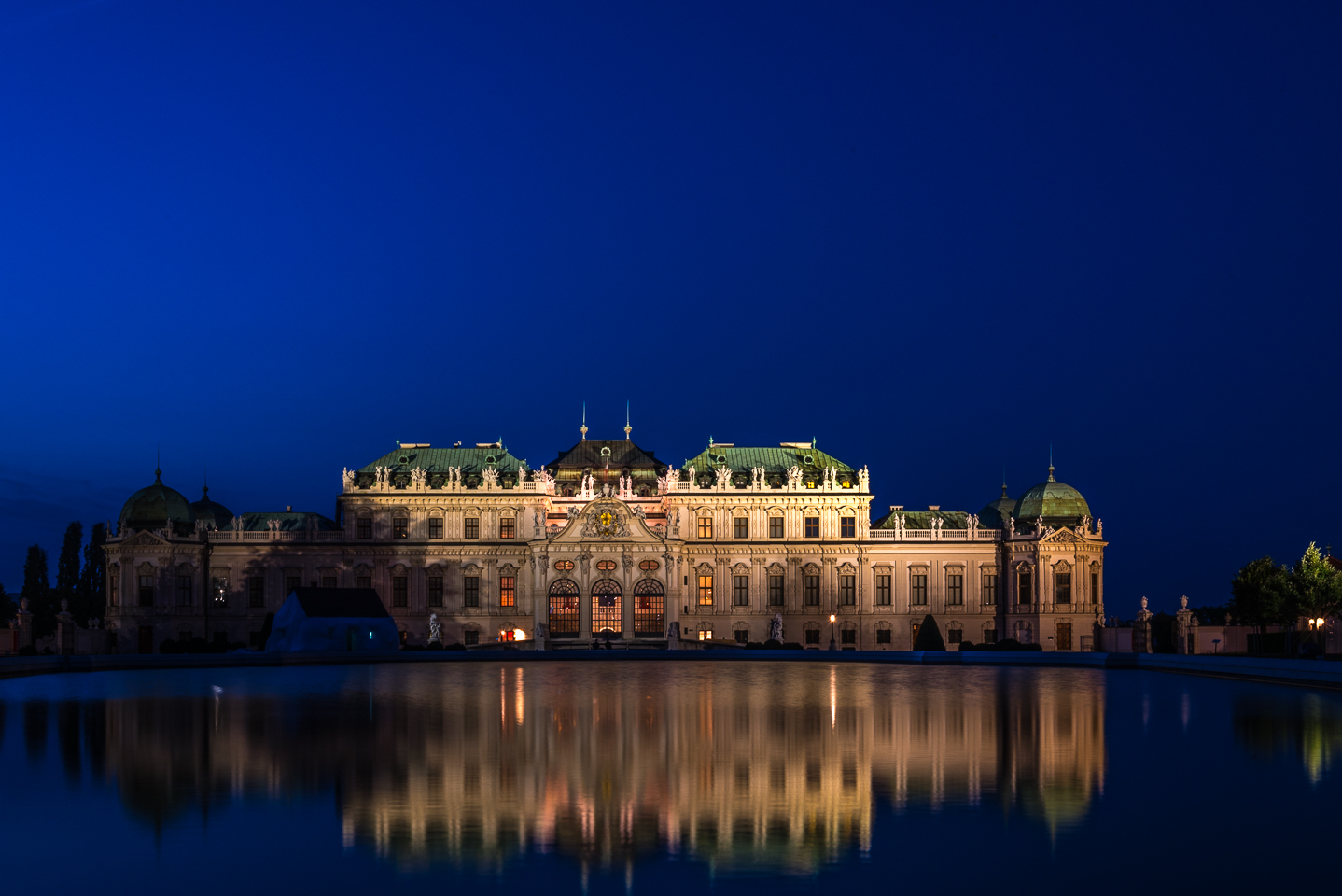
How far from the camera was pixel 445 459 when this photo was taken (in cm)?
10162

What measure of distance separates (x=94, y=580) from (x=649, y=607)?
4581 centimetres

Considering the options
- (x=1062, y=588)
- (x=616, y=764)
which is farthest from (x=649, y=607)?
(x=616, y=764)

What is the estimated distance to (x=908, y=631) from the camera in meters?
98.4

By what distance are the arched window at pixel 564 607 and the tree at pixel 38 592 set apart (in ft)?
123

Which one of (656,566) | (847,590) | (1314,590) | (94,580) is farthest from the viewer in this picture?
(94,580)

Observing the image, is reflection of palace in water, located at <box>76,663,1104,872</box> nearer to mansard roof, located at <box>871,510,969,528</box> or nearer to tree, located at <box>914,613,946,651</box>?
tree, located at <box>914,613,946,651</box>

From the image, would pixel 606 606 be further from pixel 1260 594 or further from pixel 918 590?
pixel 1260 594

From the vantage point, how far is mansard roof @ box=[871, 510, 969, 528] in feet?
331

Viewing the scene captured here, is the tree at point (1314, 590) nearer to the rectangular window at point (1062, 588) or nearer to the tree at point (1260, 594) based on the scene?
the tree at point (1260, 594)

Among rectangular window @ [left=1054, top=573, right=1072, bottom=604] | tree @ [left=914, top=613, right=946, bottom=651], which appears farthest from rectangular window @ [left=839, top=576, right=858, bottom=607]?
rectangular window @ [left=1054, top=573, right=1072, bottom=604]

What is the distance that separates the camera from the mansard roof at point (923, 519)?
101 m

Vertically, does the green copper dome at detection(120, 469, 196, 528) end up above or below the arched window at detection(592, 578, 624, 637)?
above

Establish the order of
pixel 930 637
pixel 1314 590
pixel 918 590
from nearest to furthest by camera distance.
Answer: pixel 1314 590, pixel 930 637, pixel 918 590

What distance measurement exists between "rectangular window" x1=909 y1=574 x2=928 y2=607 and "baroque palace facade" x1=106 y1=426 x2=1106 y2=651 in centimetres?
14
